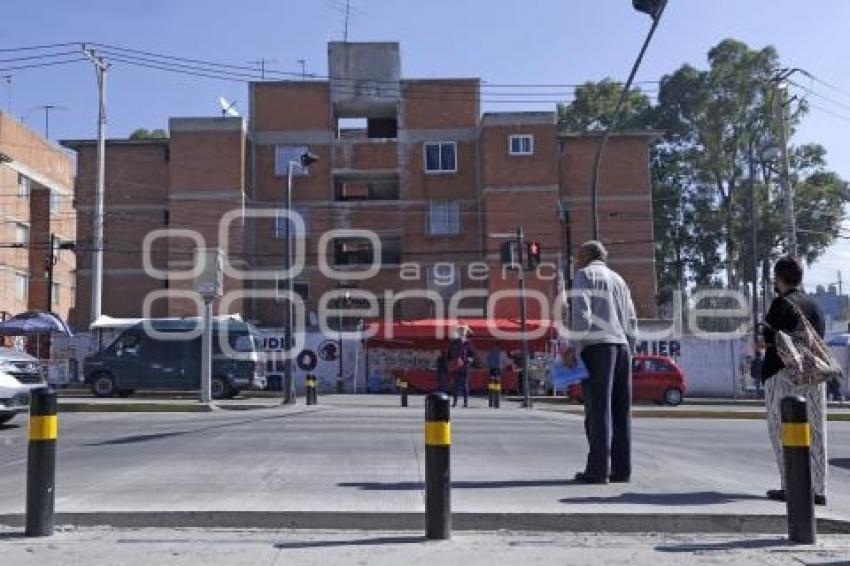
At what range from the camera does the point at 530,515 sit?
6422 millimetres

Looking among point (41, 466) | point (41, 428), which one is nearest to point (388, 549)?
point (41, 466)

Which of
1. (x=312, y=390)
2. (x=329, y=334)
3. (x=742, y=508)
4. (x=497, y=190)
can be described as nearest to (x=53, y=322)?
(x=329, y=334)

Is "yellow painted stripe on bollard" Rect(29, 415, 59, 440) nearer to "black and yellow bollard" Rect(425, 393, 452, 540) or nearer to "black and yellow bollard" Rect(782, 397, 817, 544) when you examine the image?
"black and yellow bollard" Rect(425, 393, 452, 540)

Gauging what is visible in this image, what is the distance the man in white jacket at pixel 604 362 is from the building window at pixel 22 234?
48441 millimetres

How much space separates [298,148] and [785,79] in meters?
22.9

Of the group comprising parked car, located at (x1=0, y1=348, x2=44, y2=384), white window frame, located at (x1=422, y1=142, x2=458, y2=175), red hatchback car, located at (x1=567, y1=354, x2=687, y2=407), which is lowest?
red hatchback car, located at (x1=567, y1=354, x2=687, y2=407)

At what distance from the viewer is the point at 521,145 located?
44844 mm

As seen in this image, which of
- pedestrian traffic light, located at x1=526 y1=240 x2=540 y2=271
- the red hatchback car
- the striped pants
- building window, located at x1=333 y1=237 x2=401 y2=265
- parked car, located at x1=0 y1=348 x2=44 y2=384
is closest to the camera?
the striped pants

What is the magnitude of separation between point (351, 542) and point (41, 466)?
7.18 ft

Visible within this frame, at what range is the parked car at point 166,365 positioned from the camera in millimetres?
27922

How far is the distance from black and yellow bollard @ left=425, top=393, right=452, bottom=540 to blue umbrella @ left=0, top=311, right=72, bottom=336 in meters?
30.2

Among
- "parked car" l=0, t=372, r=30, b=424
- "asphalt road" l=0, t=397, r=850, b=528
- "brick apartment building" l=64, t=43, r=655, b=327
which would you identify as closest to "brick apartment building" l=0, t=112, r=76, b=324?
"brick apartment building" l=64, t=43, r=655, b=327

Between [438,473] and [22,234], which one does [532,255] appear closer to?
[438,473]

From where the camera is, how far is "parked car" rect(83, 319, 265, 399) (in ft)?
91.6
